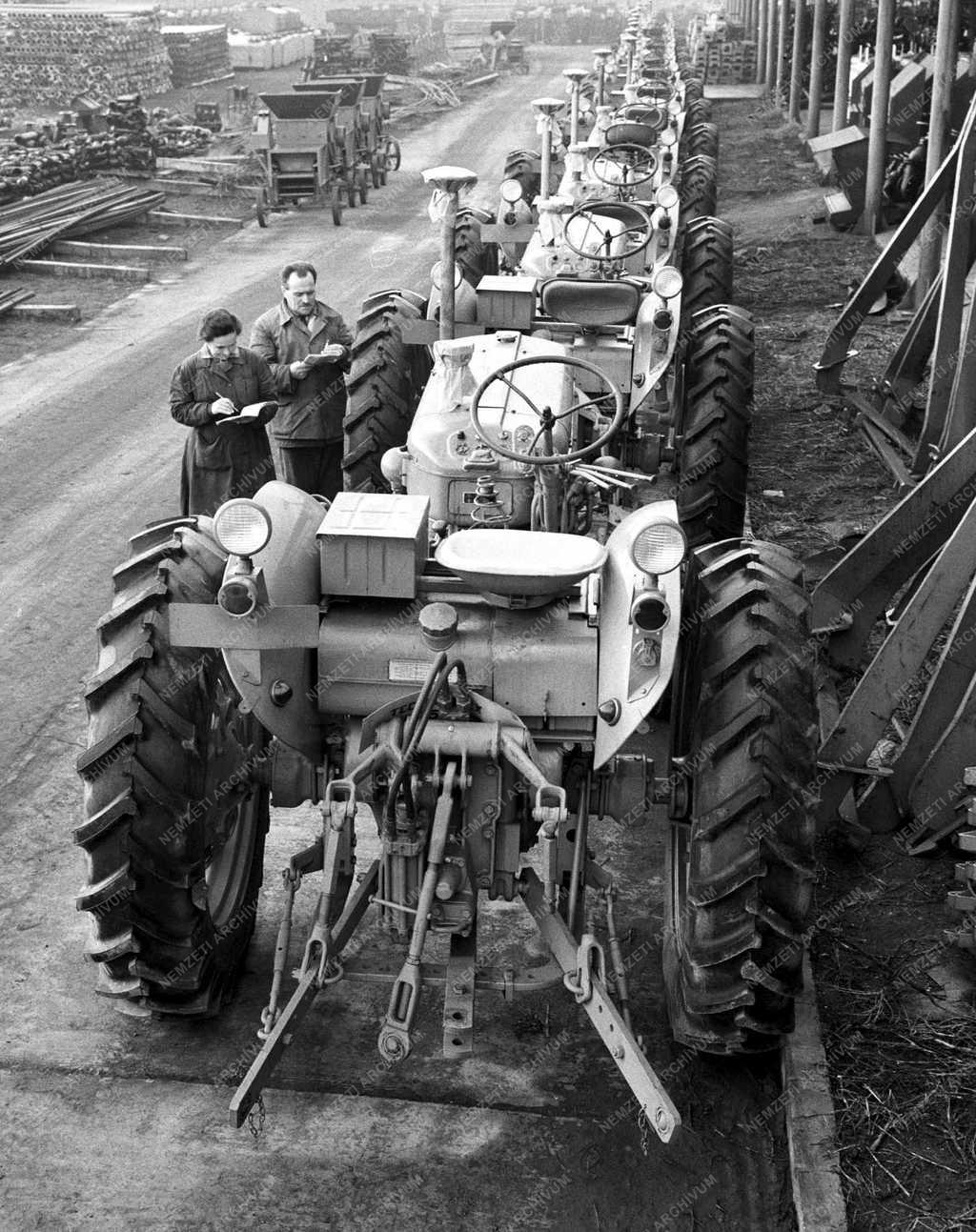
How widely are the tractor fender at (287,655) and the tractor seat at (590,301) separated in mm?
4397

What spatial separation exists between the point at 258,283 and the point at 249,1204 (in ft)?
46.9

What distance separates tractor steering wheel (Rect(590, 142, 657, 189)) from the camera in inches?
535

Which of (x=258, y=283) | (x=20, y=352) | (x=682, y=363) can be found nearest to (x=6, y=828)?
(x=682, y=363)

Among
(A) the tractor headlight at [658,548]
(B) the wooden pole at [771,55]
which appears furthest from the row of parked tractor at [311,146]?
(A) the tractor headlight at [658,548]

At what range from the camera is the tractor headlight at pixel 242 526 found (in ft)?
15.1

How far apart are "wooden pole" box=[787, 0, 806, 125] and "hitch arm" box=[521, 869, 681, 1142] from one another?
27183mm

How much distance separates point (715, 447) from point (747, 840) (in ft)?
14.6

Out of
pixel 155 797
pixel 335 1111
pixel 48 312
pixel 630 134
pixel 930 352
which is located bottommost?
pixel 335 1111

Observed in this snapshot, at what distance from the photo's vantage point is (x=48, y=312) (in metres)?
16.1

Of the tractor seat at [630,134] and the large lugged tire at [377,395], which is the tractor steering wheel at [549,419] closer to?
the large lugged tire at [377,395]

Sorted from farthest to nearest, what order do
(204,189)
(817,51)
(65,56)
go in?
(65,56)
(817,51)
(204,189)

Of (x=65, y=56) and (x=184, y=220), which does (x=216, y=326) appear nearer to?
(x=184, y=220)

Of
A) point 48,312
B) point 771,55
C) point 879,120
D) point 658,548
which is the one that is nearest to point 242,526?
point 658,548

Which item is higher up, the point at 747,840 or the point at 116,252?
the point at 747,840
